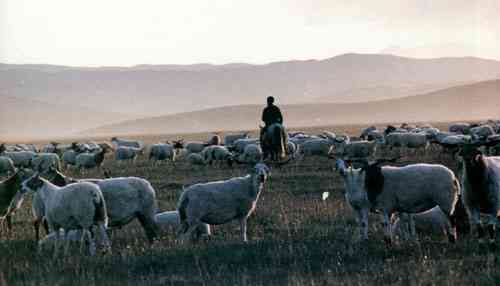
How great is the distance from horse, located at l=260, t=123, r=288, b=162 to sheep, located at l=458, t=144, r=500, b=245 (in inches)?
528

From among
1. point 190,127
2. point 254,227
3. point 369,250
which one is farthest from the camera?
point 190,127

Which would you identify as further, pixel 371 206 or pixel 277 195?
pixel 277 195

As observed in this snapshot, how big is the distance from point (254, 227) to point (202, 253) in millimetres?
2846

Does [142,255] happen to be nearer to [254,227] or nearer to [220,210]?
[220,210]

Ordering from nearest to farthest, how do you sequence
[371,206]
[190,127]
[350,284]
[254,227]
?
[350,284]
[371,206]
[254,227]
[190,127]

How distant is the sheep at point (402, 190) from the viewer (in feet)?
34.6

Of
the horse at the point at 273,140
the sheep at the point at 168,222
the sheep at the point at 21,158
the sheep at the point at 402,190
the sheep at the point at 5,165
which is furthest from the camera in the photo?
the sheep at the point at 21,158

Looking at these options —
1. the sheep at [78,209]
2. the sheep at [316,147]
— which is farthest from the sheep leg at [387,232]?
the sheep at [316,147]

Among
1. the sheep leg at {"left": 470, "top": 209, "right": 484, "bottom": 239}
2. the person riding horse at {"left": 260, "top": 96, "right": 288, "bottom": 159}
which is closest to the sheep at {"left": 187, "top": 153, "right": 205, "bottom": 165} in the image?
the person riding horse at {"left": 260, "top": 96, "right": 288, "bottom": 159}

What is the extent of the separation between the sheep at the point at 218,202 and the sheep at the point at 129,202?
558mm

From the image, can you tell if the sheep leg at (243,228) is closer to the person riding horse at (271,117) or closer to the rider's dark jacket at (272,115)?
the person riding horse at (271,117)

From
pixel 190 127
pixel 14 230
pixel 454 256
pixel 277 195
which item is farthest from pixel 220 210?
pixel 190 127

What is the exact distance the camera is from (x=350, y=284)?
7723 mm

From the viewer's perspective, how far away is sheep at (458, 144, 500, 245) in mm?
10148
